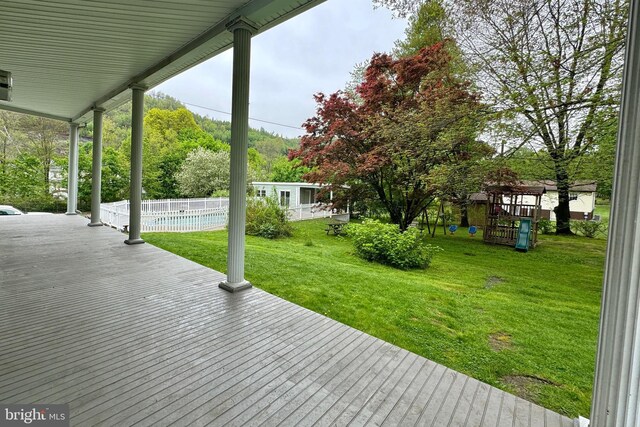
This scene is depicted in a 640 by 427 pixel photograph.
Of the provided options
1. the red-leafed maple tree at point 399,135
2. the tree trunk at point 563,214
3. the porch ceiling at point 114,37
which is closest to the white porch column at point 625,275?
the porch ceiling at point 114,37

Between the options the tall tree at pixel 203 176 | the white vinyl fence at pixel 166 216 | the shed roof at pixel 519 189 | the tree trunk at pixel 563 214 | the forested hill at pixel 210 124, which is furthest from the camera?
the forested hill at pixel 210 124

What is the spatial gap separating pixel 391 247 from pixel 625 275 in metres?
5.90

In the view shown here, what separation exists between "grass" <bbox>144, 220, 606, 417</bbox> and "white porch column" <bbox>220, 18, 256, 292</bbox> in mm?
767

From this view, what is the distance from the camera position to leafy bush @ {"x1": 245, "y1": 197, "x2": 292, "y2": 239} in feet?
31.4

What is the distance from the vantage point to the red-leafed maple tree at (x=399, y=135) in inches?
258

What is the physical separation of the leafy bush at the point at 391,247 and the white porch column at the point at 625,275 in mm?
5645

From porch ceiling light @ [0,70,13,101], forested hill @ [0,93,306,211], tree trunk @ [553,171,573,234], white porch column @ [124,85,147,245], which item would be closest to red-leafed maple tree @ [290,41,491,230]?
forested hill @ [0,93,306,211]

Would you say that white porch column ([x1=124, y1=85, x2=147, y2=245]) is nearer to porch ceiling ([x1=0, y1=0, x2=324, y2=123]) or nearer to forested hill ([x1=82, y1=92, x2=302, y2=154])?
porch ceiling ([x1=0, y1=0, x2=324, y2=123])

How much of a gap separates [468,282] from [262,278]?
4.04 metres

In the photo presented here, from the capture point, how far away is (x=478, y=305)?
4.32 m

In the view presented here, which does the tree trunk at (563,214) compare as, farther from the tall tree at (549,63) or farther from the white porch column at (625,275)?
the white porch column at (625,275)

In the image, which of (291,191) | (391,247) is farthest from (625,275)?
(291,191)

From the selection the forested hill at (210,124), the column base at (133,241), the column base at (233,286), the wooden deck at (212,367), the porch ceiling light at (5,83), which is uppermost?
the forested hill at (210,124)

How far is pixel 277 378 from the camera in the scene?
6.49ft
